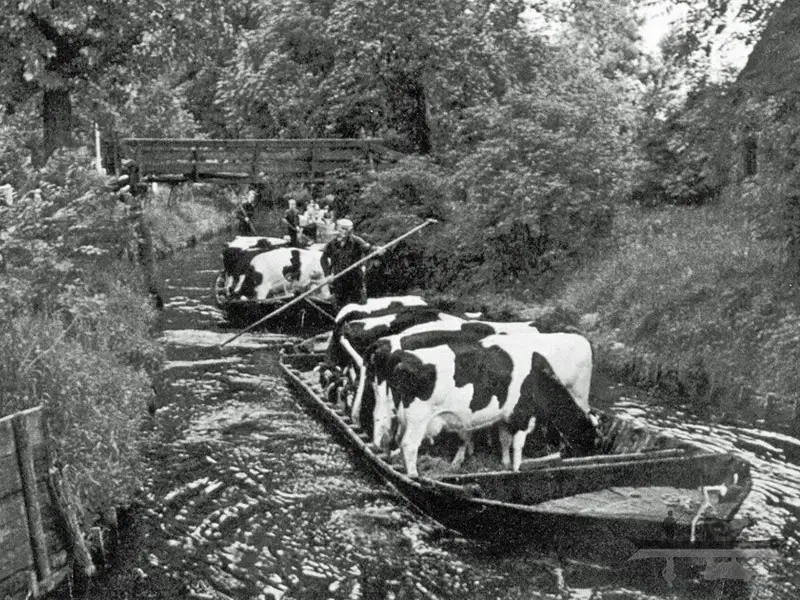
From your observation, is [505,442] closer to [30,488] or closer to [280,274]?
[30,488]

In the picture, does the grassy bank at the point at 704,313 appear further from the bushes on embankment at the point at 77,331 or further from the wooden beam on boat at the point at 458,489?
the bushes on embankment at the point at 77,331

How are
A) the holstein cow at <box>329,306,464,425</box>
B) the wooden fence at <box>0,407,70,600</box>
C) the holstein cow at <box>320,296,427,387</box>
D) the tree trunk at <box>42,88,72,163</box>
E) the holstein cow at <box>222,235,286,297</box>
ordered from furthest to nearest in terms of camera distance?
1. the holstein cow at <box>222,235,286,297</box>
2. the tree trunk at <box>42,88,72,163</box>
3. the holstein cow at <box>320,296,427,387</box>
4. the holstein cow at <box>329,306,464,425</box>
5. the wooden fence at <box>0,407,70,600</box>


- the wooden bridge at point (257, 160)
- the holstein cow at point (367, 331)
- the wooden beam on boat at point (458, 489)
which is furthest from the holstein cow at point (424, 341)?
the wooden bridge at point (257, 160)

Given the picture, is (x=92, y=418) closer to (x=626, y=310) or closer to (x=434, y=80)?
(x=626, y=310)

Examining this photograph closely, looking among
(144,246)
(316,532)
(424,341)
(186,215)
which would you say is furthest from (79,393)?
(186,215)

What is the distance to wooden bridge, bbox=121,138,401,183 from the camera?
78.4 feet

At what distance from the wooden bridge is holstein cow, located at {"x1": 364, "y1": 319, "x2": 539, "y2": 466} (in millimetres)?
13420

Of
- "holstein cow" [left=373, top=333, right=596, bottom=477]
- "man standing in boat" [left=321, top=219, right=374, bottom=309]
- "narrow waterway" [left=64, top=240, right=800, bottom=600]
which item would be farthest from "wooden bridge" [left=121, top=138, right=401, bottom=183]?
"holstein cow" [left=373, top=333, right=596, bottom=477]

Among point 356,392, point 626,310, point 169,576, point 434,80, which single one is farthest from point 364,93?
point 169,576

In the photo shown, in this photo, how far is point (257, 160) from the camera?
2459 cm

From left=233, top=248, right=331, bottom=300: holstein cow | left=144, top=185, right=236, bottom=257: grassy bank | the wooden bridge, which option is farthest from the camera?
left=144, top=185, right=236, bottom=257: grassy bank

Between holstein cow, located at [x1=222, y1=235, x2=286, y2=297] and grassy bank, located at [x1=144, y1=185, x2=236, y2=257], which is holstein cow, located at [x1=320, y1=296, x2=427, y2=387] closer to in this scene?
holstein cow, located at [x1=222, y1=235, x2=286, y2=297]

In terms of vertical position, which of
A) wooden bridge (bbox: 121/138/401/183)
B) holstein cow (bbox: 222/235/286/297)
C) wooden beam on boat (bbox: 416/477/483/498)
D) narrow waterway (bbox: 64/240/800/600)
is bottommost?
narrow waterway (bbox: 64/240/800/600)

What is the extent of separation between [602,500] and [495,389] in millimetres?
1641
